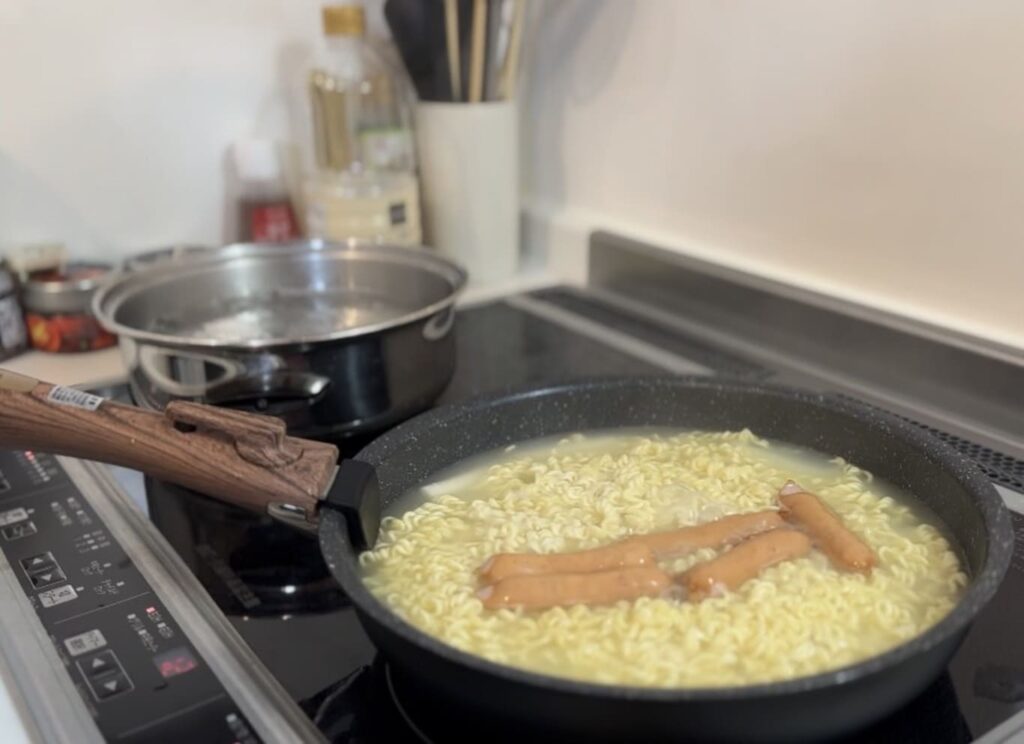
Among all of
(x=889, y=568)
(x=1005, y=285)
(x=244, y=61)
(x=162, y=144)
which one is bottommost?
(x=889, y=568)

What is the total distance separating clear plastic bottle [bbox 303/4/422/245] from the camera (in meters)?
1.43

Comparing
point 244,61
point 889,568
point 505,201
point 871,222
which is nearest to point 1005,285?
point 871,222

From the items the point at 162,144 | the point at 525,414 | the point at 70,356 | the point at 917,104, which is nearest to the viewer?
the point at 525,414

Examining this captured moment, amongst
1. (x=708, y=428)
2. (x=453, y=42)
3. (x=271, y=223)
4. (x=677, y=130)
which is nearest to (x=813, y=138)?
(x=677, y=130)

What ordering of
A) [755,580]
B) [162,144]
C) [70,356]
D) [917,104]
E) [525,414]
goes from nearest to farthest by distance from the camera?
[755,580], [525,414], [917,104], [70,356], [162,144]

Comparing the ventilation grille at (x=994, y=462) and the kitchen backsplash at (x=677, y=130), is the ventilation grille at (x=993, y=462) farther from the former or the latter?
the kitchen backsplash at (x=677, y=130)

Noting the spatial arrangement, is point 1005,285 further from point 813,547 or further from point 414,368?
point 414,368

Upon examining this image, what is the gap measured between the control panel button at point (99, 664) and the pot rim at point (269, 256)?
31 cm

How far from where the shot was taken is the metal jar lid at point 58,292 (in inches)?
52.1

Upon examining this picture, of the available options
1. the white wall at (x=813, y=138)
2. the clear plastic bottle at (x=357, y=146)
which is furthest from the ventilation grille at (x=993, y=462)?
the clear plastic bottle at (x=357, y=146)

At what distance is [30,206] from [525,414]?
2.89 feet

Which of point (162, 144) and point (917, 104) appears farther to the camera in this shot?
A: point (162, 144)

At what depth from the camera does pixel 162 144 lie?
1.49 metres

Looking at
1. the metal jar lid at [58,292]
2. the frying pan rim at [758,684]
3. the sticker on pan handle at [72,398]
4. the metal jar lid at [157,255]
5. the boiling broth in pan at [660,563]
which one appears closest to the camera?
the frying pan rim at [758,684]
